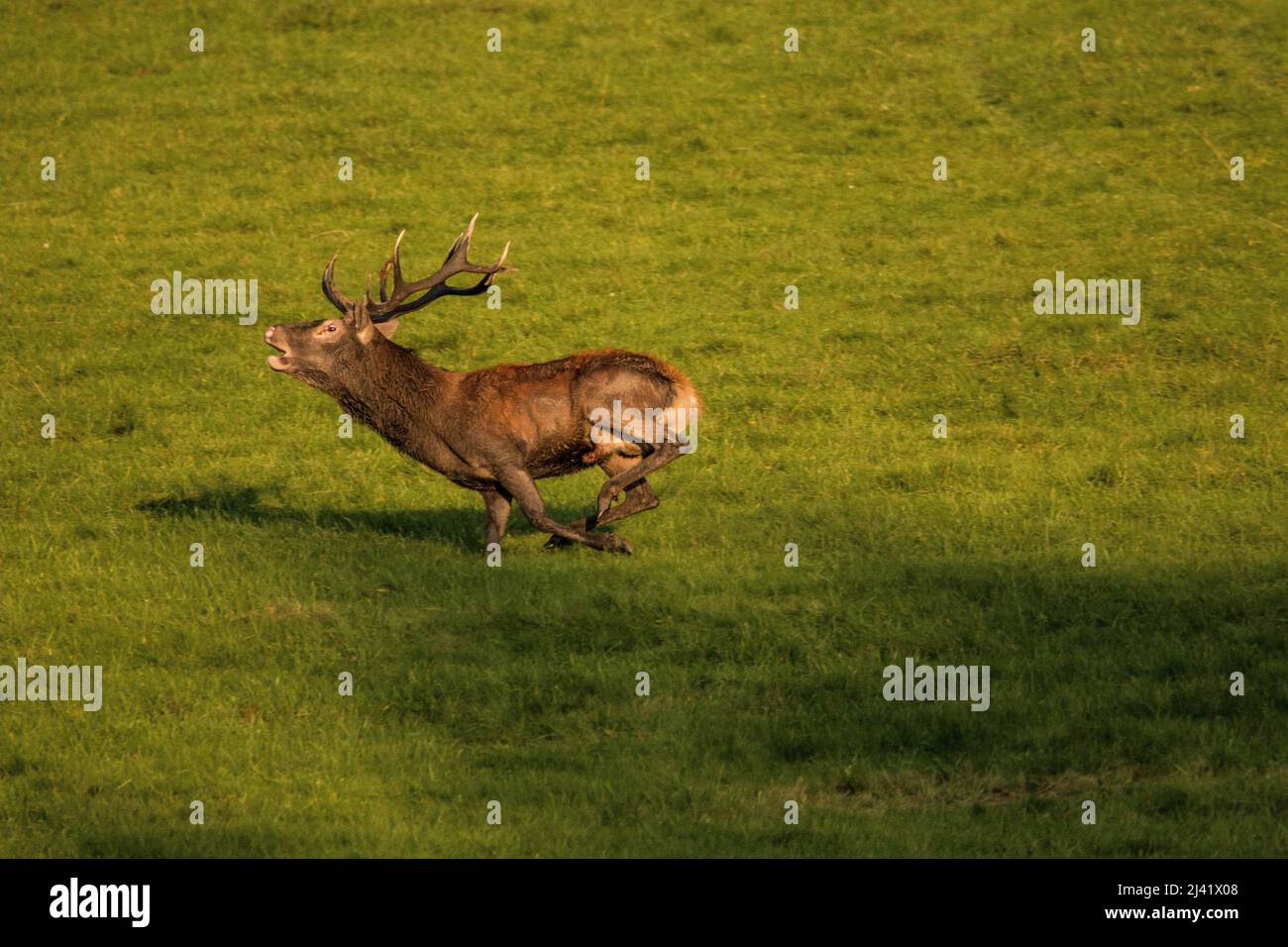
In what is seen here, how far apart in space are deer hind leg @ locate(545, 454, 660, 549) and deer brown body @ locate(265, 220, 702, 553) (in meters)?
0.01

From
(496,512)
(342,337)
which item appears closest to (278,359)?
(342,337)

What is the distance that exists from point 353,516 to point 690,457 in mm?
3646

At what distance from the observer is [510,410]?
45.1 feet

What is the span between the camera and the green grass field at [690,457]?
34.9 ft

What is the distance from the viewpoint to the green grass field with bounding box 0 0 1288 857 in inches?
419

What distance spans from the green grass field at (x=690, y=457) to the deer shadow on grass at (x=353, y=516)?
0.08m

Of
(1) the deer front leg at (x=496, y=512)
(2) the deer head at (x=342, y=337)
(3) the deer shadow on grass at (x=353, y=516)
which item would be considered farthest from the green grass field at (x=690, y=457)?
(2) the deer head at (x=342, y=337)

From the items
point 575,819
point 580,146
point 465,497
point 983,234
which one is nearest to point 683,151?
point 580,146

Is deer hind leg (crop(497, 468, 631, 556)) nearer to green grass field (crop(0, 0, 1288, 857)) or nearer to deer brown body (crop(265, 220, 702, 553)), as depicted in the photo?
deer brown body (crop(265, 220, 702, 553))

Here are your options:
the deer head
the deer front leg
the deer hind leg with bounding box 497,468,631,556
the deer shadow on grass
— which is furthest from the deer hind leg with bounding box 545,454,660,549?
the deer head

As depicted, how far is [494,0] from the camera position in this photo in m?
30.4

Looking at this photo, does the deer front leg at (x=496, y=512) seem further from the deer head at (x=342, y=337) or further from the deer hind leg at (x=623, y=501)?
the deer head at (x=342, y=337)

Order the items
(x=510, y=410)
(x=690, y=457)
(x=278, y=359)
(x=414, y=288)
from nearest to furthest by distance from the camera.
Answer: (x=510, y=410)
(x=278, y=359)
(x=414, y=288)
(x=690, y=457)

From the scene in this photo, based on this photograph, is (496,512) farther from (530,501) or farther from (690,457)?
(690,457)
